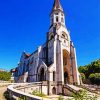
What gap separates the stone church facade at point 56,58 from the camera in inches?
1597

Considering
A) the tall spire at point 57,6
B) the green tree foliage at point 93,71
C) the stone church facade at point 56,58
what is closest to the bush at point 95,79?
the green tree foliage at point 93,71

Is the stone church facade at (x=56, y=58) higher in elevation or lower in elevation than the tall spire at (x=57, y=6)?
lower

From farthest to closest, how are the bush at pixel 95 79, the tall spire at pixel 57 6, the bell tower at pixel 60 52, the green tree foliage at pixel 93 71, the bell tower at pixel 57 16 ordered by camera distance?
1. the green tree foliage at pixel 93 71
2. the bush at pixel 95 79
3. the tall spire at pixel 57 6
4. the bell tower at pixel 57 16
5. the bell tower at pixel 60 52

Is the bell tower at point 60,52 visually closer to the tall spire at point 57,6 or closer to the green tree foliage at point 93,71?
the tall spire at point 57,6

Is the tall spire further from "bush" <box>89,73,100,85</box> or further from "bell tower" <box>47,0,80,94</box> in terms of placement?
"bush" <box>89,73,100,85</box>

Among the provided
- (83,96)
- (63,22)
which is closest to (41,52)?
(63,22)

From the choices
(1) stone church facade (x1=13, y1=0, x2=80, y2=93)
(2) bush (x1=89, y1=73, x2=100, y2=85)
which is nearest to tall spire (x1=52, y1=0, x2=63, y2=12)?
(1) stone church facade (x1=13, y1=0, x2=80, y2=93)

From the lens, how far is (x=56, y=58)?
42.2 m

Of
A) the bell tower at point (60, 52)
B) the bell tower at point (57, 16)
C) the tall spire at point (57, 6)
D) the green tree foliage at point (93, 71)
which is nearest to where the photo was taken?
the bell tower at point (60, 52)

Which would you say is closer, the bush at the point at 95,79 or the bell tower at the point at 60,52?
the bell tower at the point at 60,52

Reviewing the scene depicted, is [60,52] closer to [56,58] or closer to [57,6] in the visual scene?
[56,58]

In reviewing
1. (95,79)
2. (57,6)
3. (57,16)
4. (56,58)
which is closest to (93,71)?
(95,79)

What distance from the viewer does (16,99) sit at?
1576cm

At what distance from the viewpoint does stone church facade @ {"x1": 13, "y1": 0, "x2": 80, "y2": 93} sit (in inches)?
1597
